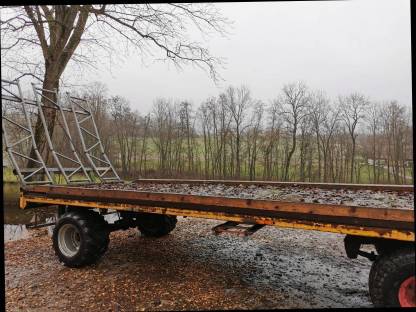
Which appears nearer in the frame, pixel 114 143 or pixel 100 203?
pixel 100 203

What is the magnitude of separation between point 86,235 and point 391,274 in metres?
4.11

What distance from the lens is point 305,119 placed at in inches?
1130

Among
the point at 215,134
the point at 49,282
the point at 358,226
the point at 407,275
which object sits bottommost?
the point at 49,282

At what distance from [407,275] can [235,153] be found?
27051 millimetres

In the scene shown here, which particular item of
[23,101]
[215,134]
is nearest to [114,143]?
[215,134]

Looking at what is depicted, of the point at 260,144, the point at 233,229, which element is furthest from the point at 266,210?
the point at 260,144

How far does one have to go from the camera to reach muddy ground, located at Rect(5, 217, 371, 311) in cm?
394

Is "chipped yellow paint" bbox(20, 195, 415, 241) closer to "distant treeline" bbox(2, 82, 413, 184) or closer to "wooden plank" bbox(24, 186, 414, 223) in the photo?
"wooden plank" bbox(24, 186, 414, 223)

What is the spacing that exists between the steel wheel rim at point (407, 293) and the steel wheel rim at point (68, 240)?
4.48 meters

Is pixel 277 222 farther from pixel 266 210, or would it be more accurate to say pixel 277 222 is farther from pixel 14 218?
pixel 14 218

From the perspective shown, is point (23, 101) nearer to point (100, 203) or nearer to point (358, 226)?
point (100, 203)

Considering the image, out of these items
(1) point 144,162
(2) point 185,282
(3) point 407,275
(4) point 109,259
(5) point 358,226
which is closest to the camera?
(3) point 407,275

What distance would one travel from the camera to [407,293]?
2762mm

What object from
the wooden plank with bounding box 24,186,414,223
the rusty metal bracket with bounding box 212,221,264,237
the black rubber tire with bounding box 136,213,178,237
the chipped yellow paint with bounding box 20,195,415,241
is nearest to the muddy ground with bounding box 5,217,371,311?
the black rubber tire with bounding box 136,213,178,237
